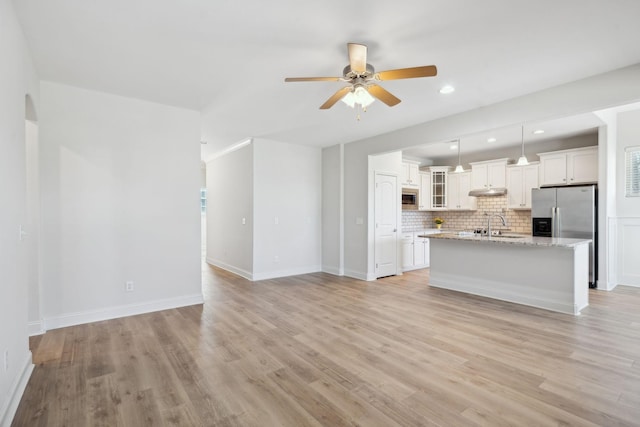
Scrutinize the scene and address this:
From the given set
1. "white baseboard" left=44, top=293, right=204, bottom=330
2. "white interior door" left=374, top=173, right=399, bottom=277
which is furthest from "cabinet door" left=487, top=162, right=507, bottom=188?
"white baseboard" left=44, top=293, right=204, bottom=330

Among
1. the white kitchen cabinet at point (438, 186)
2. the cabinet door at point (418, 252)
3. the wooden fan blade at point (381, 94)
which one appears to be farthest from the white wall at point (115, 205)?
the white kitchen cabinet at point (438, 186)

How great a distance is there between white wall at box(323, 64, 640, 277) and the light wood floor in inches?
85.1

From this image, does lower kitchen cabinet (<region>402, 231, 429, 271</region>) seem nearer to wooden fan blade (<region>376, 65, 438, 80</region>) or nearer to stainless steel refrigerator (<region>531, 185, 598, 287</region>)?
stainless steel refrigerator (<region>531, 185, 598, 287</region>)

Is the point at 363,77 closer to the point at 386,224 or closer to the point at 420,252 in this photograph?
→ the point at 386,224

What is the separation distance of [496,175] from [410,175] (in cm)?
183

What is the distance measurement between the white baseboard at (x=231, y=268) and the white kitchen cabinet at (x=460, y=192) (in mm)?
5063

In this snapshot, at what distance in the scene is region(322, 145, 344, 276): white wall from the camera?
254 inches

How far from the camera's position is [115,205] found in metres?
3.84

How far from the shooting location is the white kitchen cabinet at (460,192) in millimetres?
7553

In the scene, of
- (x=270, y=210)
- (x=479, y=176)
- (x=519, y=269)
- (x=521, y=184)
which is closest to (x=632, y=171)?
(x=521, y=184)

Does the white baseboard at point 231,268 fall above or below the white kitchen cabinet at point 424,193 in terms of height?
below

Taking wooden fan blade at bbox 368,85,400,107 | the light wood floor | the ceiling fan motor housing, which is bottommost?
the light wood floor

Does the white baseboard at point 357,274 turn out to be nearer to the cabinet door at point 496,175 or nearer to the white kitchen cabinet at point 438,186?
the white kitchen cabinet at point 438,186

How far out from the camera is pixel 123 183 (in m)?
3.90
